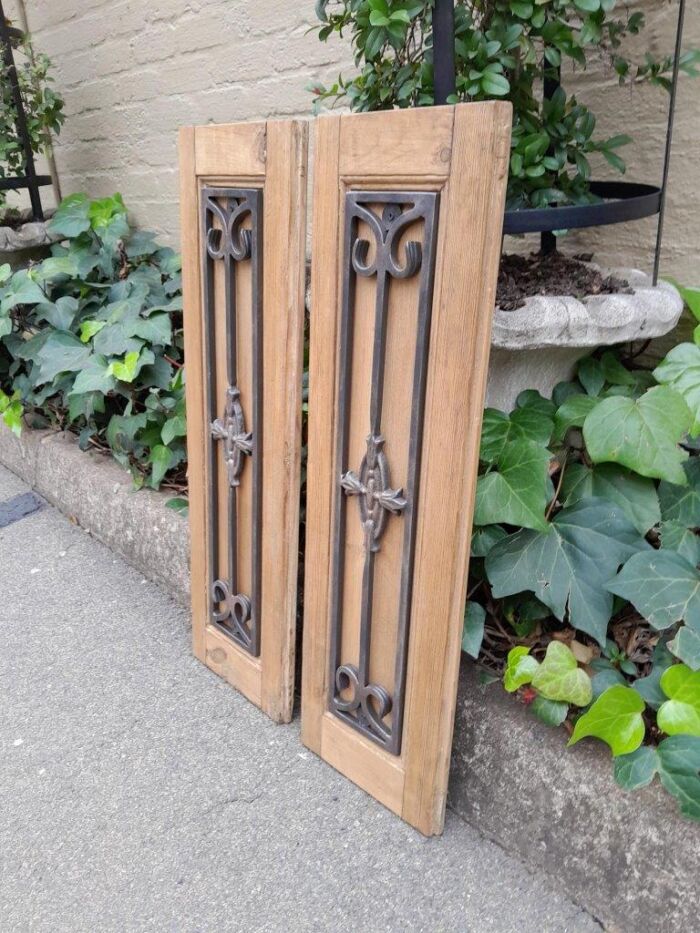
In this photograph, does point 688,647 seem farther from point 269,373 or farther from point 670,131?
point 670,131

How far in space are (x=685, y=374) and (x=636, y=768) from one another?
75 centimetres

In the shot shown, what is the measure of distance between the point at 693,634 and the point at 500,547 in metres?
0.40

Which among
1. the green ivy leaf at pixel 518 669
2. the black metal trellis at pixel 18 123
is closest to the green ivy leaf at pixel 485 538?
the green ivy leaf at pixel 518 669

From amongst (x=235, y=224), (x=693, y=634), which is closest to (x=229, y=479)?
(x=235, y=224)

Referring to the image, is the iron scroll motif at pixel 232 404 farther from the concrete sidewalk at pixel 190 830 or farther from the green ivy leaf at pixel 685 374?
the green ivy leaf at pixel 685 374

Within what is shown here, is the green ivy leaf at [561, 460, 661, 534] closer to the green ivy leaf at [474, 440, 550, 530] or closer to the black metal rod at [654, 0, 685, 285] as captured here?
the green ivy leaf at [474, 440, 550, 530]

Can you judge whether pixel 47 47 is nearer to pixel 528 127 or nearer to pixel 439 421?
pixel 528 127

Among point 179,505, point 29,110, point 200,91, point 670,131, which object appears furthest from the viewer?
point 29,110

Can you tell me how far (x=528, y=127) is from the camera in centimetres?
165

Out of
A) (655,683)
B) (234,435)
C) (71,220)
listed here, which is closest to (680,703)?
(655,683)

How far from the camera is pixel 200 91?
307 centimetres

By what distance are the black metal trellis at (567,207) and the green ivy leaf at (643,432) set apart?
1.19ft

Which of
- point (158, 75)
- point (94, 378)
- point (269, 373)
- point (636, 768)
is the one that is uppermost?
point (158, 75)

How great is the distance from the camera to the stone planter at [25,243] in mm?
3203
